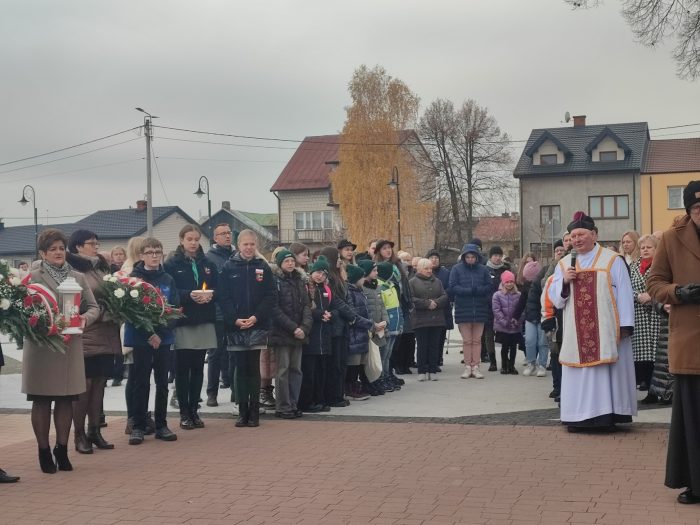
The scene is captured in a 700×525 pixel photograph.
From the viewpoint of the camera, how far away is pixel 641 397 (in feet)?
36.7

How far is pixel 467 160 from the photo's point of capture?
56.5 m

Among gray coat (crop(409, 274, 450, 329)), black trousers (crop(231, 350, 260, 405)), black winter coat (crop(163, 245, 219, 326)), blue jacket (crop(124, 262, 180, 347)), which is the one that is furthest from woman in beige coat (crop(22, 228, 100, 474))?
gray coat (crop(409, 274, 450, 329))

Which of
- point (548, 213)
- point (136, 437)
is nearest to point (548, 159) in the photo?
point (548, 213)

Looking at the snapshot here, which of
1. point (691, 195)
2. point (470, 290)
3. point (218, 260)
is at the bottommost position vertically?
point (470, 290)

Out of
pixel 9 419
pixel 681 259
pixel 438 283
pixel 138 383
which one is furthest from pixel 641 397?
pixel 9 419

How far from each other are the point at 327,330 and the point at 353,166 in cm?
4854

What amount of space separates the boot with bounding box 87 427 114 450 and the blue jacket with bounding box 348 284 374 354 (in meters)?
3.78

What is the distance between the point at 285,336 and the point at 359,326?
1742 millimetres

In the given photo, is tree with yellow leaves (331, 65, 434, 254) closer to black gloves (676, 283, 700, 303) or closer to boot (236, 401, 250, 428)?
boot (236, 401, 250, 428)

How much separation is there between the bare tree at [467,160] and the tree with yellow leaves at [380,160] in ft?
5.22

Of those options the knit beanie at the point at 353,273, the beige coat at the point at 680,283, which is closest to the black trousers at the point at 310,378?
the knit beanie at the point at 353,273

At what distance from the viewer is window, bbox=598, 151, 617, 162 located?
53.6 metres

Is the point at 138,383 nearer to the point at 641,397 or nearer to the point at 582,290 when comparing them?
the point at 582,290

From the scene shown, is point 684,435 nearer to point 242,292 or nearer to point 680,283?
point 680,283
